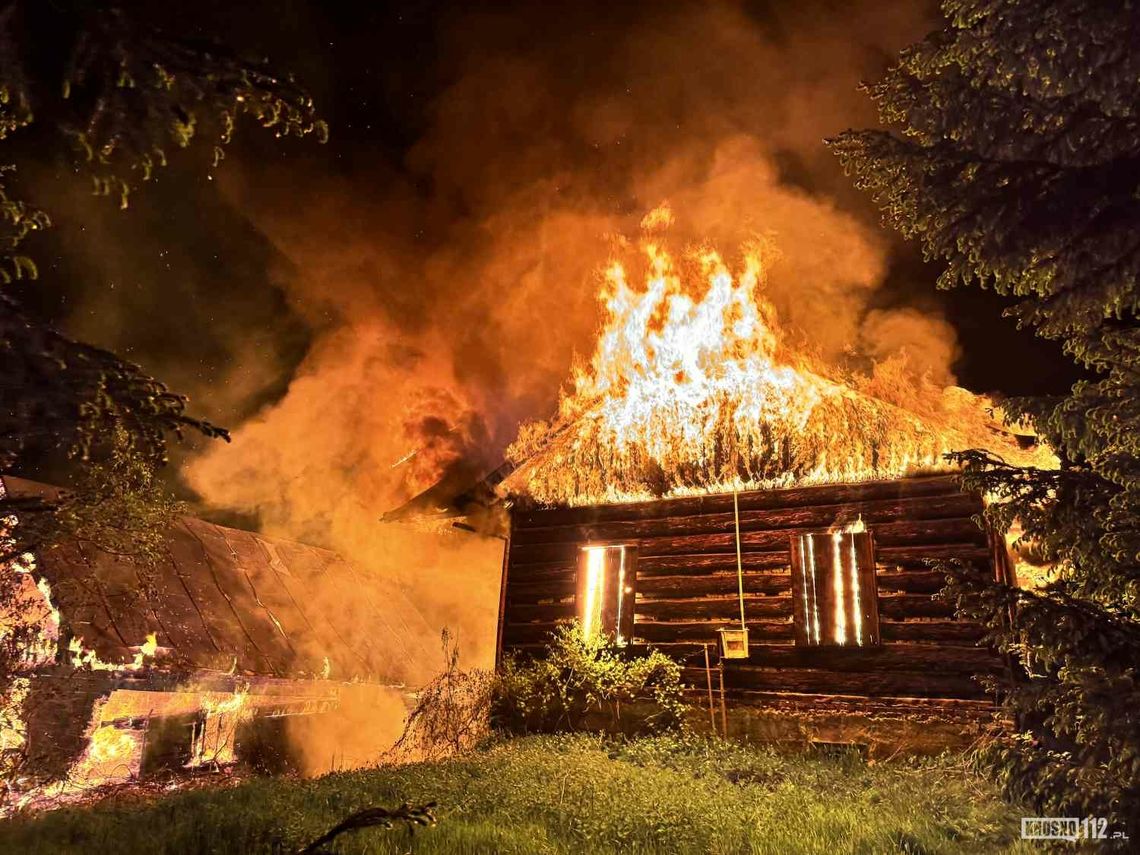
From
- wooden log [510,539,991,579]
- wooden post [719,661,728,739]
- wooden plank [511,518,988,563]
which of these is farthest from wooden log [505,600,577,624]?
wooden post [719,661,728,739]

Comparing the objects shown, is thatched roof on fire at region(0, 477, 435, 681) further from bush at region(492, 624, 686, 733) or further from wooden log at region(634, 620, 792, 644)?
wooden log at region(634, 620, 792, 644)

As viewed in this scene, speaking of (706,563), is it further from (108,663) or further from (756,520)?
(108,663)

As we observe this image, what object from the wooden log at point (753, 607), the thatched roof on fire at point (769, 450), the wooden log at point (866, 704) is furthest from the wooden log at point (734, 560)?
the wooden log at point (866, 704)

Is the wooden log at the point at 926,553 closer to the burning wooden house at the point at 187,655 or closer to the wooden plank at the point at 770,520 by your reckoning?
the wooden plank at the point at 770,520

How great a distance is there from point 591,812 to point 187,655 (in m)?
8.37

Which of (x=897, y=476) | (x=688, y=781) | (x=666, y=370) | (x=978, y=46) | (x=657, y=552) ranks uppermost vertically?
(x=666, y=370)

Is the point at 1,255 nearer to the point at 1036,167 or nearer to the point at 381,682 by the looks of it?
the point at 1036,167

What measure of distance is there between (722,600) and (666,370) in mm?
4534

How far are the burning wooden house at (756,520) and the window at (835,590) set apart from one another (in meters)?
0.02

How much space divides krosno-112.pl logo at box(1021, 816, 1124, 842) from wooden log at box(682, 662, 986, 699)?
3.83 meters

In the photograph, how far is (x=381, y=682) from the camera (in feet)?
51.9

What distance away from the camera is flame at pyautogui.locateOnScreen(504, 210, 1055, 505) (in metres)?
11.1

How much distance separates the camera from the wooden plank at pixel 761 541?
10.6m

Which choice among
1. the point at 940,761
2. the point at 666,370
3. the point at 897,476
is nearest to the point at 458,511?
the point at 666,370
